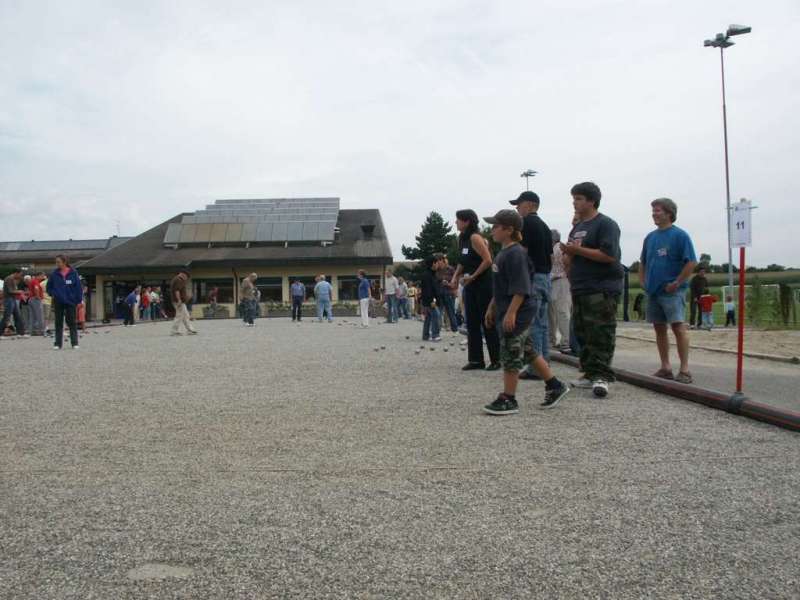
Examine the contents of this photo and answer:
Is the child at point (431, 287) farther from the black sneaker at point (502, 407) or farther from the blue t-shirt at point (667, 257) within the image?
the black sneaker at point (502, 407)

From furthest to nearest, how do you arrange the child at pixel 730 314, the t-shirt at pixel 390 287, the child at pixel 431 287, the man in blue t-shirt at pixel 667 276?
1. the t-shirt at pixel 390 287
2. the child at pixel 730 314
3. the child at pixel 431 287
4. the man in blue t-shirt at pixel 667 276

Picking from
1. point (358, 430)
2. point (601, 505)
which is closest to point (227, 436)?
point (358, 430)

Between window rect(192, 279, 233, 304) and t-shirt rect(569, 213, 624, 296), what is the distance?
44.3m

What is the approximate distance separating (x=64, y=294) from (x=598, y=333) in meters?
10.7

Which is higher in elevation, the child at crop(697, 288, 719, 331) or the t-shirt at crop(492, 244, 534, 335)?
the t-shirt at crop(492, 244, 534, 335)

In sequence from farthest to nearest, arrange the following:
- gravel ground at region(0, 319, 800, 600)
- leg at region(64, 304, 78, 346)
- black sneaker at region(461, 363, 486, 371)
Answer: leg at region(64, 304, 78, 346) → black sneaker at region(461, 363, 486, 371) → gravel ground at region(0, 319, 800, 600)

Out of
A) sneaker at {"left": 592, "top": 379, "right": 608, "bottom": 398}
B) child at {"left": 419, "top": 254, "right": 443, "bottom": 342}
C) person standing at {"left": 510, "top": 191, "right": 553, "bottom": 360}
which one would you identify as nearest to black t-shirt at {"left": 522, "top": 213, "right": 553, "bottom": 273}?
person standing at {"left": 510, "top": 191, "right": 553, "bottom": 360}

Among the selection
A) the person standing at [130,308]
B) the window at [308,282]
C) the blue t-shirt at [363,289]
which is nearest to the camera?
the blue t-shirt at [363,289]

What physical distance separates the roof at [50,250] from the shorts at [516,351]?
235 feet

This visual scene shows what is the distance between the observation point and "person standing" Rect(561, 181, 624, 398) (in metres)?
6.44

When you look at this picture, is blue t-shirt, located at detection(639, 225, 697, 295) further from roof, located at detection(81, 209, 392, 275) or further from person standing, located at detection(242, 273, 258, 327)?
roof, located at detection(81, 209, 392, 275)

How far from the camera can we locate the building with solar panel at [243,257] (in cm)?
4778

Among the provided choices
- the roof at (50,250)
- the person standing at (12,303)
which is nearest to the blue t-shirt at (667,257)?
the person standing at (12,303)

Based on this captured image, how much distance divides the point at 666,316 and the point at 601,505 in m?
4.23
